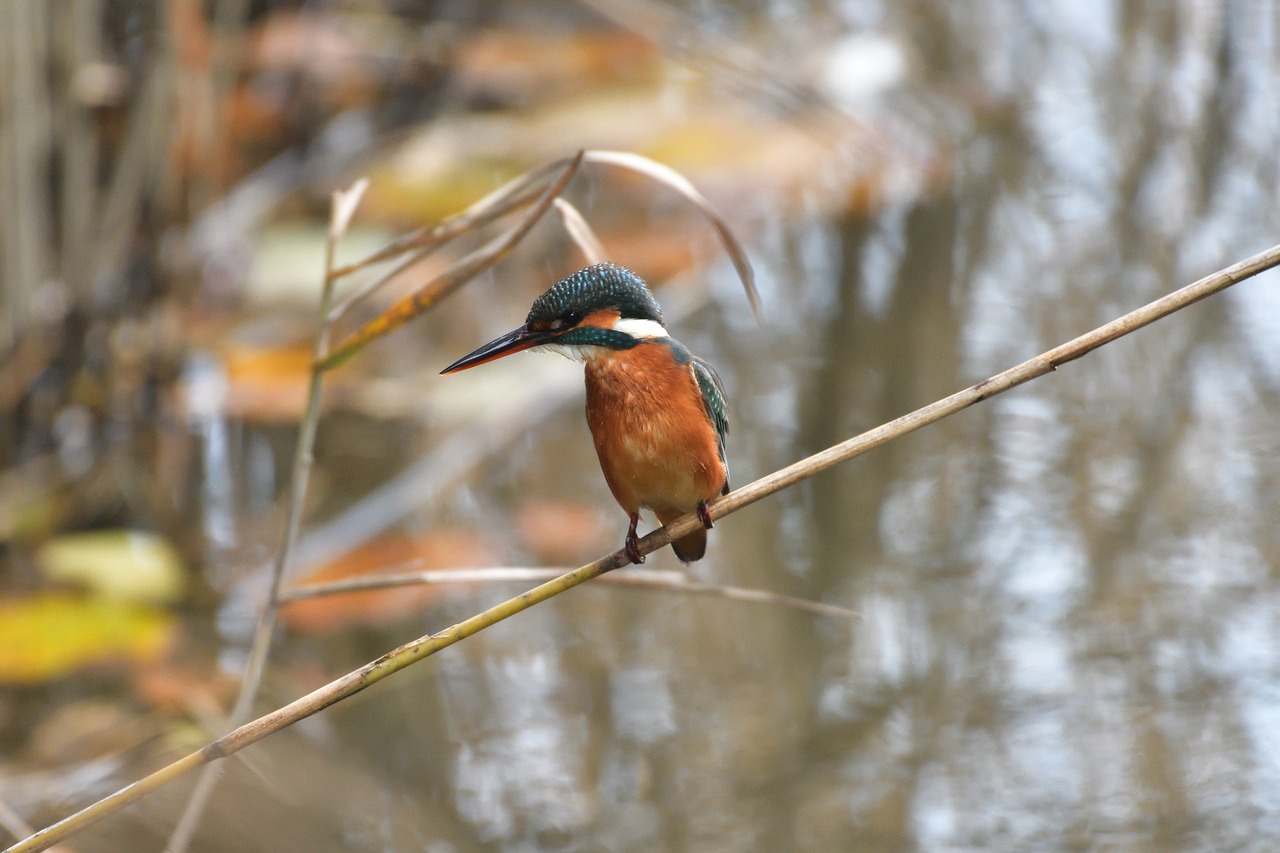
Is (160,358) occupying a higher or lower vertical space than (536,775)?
higher

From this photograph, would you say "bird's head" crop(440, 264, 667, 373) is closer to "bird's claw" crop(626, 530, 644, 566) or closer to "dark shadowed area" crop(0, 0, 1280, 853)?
"bird's claw" crop(626, 530, 644, 566)

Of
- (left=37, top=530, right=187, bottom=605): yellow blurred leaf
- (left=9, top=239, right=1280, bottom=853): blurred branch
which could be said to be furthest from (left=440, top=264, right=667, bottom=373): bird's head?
(left=37, top=530, right=187, bottom=605): yellow blurred leaf

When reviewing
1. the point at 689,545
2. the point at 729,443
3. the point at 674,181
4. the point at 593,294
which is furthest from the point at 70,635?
the point at 674,181

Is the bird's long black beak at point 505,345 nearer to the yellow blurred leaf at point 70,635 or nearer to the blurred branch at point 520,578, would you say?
the blurred branch at point 520,578

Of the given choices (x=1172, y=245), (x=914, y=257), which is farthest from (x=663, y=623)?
(x=1172, y=245)

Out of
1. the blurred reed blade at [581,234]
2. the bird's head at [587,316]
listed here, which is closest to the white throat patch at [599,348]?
the bird's head at [587,316]

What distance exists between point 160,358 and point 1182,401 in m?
3.38

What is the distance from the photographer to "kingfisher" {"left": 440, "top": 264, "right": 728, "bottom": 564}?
2148 millimetres

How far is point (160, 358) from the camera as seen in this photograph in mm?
4508

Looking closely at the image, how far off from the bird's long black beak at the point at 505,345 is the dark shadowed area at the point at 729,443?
105cm

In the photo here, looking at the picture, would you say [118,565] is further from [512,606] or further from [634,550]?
[512,606]

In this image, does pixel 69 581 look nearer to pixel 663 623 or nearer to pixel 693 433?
pixel 663 623

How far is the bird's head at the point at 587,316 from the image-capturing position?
213cm

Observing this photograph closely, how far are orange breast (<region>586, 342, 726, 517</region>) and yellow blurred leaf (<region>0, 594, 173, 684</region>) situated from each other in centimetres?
221
